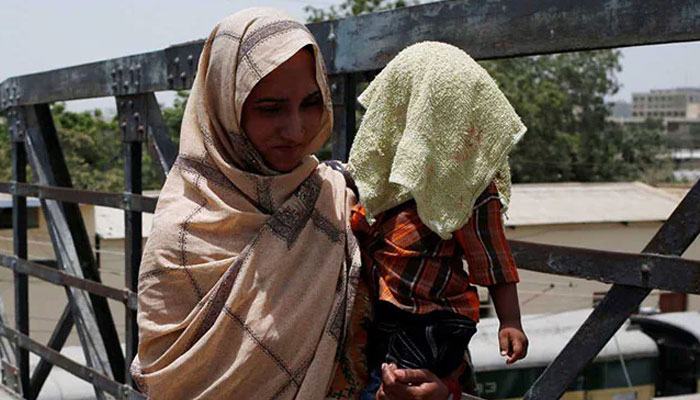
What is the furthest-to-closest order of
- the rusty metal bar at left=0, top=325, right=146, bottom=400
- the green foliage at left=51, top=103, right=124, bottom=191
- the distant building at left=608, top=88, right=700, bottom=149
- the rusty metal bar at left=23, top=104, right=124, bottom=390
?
1. the distant building at left=608, top=88, right=700, bottom=149
2. the green foliage at left=51, top=103, right=124, bottom=191
3. the rusty metal bar at left=23, top=104, right=124, bottom=390
4. the rusty metal bar at left=0, top=325, right=146, bottom=400

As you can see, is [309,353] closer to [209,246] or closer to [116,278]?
[209,246]

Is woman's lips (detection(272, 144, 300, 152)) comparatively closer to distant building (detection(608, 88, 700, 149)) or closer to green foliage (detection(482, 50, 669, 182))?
green foliage (detection(482, 50, 669, 182))

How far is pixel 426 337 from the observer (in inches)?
62.5

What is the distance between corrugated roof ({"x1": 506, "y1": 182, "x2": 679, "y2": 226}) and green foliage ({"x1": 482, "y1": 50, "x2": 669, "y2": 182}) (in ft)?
23.5

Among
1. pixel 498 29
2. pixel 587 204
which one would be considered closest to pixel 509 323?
pixel 498 29

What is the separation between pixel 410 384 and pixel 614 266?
524 millimetres

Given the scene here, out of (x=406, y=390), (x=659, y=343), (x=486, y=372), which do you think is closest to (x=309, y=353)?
(x=406, y=390)

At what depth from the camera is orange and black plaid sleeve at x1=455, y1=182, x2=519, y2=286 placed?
5.17ft

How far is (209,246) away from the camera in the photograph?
1617mm

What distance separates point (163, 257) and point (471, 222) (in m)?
0.53

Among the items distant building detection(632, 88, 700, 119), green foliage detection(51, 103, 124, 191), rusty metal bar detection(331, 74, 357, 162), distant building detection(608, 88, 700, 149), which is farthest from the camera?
distant building detection(632, 88, 700, 119)

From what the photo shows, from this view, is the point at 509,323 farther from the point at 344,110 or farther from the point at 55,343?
the point at 55,343

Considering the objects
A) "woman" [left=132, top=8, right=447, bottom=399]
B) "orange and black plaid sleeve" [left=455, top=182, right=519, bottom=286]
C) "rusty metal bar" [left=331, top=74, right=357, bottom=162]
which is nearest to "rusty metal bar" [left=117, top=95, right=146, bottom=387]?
"rusty metal bar" [left=331, top=74, right=357, bottom=162]

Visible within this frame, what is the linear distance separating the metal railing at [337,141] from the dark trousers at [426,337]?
398mm
